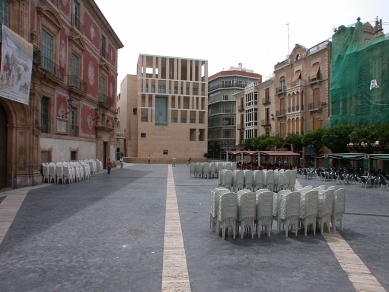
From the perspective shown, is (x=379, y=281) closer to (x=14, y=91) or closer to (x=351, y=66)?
(x=14, y=91)

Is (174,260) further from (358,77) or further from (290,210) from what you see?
(358,77)

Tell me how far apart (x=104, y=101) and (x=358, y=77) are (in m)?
25.4

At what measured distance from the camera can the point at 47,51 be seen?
19062 mm

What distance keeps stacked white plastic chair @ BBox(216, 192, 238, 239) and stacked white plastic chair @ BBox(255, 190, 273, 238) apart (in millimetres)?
606

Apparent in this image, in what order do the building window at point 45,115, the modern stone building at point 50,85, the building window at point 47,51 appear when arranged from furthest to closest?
the building window at point 45,115 → the building window at point 47,51 → the modern stone building at point 50,85

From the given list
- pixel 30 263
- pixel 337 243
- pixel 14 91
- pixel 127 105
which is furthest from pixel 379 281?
pixel 127 105

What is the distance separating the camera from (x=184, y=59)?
55.3 metres

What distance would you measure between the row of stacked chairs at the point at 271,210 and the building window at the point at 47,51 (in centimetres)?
1616

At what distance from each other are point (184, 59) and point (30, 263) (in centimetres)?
5314

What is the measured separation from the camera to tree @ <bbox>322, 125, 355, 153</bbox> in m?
26.6

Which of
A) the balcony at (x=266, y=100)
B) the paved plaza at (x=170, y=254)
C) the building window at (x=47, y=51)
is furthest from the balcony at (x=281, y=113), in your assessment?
the paved plaza at (x=170, y=254)

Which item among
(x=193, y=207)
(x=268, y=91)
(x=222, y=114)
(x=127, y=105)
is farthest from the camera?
(x=222, y=114)

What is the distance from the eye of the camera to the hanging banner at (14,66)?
12.8 m

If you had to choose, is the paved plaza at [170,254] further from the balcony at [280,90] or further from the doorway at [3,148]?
the balcony at [280,90]
